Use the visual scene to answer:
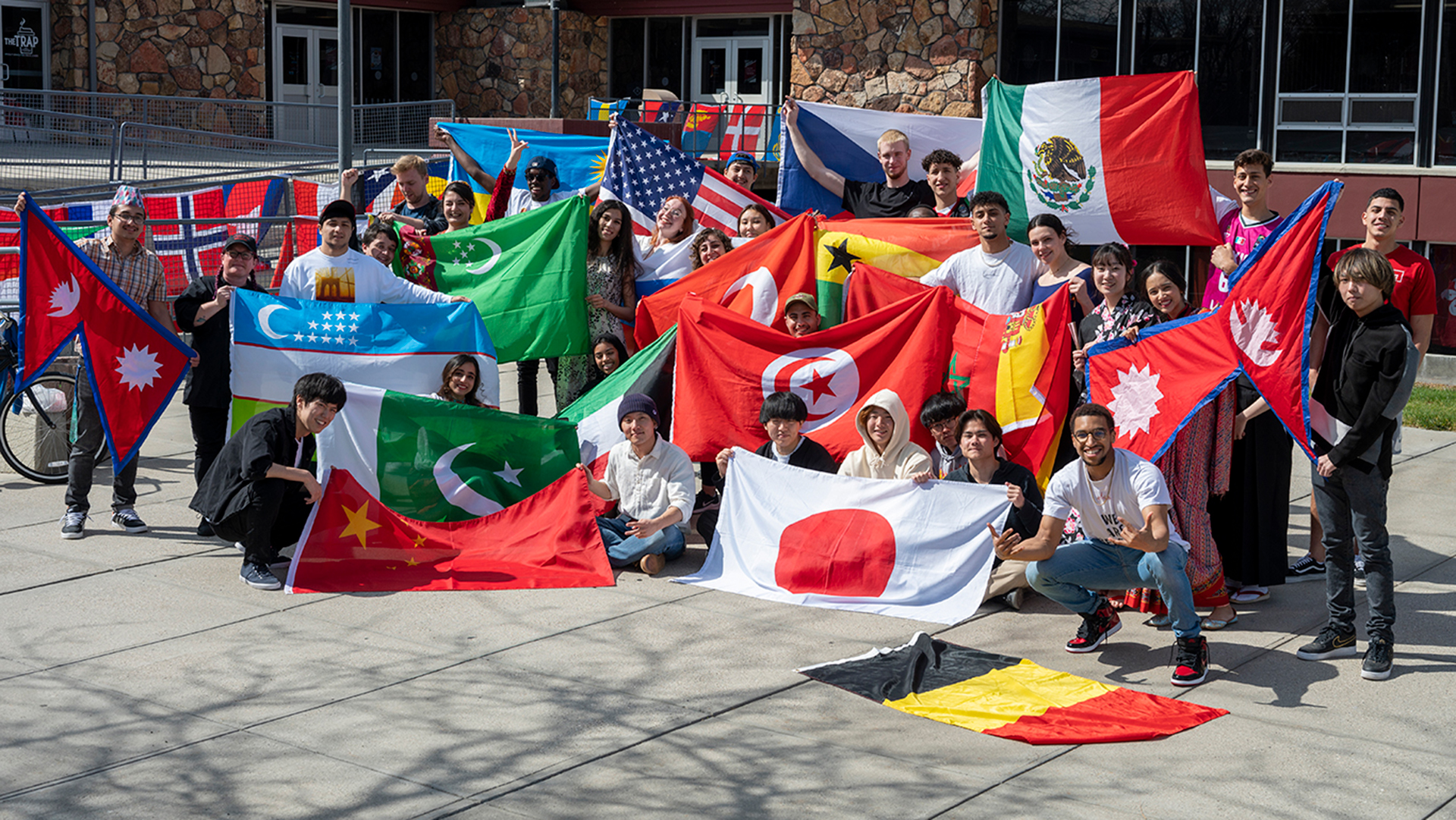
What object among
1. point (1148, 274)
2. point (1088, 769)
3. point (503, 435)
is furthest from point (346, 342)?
point (1088, 769)

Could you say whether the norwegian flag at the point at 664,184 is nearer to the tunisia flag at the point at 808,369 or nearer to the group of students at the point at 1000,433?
the group of students at the point at 1000,433

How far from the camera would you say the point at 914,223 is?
972cm

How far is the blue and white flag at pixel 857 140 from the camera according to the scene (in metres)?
11.6

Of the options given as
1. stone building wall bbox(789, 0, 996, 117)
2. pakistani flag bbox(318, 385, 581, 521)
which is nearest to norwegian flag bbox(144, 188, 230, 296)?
pakistani flag bbox(318, 385, 581, 521)

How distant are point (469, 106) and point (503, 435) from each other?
25666 mm

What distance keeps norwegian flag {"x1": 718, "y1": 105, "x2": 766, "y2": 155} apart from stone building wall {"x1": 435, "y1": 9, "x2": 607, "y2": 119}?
707 cm

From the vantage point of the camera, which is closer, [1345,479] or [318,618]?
[1345,479]

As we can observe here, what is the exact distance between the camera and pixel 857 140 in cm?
1180

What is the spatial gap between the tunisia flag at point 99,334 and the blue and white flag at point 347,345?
0.41m

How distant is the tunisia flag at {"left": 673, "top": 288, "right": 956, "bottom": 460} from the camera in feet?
27.6

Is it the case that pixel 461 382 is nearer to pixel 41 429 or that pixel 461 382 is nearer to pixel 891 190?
pixel 41 429

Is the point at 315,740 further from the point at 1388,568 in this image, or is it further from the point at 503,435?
the point at 1388,568

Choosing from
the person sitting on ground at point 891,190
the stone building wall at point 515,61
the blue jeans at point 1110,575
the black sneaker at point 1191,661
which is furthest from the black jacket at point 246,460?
the stone building wall at point 515,61

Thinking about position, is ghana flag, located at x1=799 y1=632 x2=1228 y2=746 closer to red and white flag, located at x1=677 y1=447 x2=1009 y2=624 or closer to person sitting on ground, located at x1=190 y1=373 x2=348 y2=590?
red and white flag, located at x1=677 y1=447 x2=1009 y2=624
